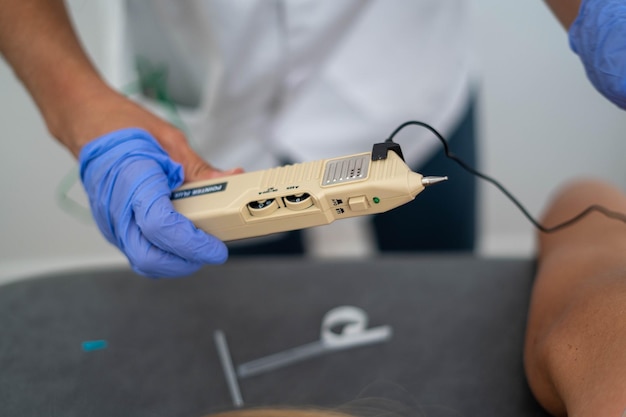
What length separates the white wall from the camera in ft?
5.01

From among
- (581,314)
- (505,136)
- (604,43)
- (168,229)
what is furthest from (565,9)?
(505,136)

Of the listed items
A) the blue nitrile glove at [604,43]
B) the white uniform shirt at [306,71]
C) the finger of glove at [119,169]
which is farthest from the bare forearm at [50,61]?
the blue nitrile glove at [604,43]

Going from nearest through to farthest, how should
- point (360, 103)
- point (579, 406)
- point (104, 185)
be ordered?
point (579, 406) → point (104, 185) → point (360, 103)

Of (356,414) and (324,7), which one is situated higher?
(324,7)

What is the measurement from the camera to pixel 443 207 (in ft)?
3.67

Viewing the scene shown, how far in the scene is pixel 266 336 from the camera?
0.89m

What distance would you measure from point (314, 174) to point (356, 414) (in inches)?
12.4

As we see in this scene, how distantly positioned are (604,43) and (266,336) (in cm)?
55

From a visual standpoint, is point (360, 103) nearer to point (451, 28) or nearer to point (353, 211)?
point (451, 28)

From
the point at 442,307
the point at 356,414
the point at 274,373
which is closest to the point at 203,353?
Answer: the point at 274,373

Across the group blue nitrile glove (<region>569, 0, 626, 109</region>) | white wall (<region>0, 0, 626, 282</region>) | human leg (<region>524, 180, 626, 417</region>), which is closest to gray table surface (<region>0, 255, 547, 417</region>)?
human leg (<region>524, 180, 626, 417</region>)

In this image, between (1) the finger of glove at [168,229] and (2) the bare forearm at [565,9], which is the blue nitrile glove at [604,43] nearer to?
(2) the bare forearm at [565,9]

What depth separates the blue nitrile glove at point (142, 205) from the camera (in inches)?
25.9

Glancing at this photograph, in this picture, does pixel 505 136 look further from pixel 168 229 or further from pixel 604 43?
pixel 168 229
